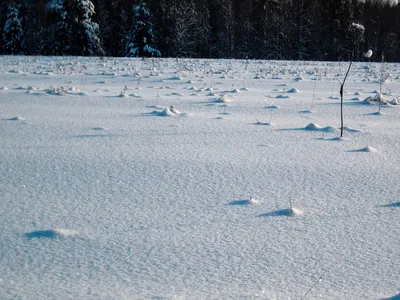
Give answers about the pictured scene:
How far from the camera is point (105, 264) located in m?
1.57

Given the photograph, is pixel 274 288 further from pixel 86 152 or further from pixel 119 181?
pixel 86 152

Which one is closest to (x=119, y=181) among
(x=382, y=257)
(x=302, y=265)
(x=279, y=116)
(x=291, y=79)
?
(x=302, y=265)

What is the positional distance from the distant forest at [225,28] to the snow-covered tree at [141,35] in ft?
6.02

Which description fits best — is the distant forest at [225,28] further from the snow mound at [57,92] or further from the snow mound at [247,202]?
the snow mound at [247,202]

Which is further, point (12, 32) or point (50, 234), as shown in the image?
point (12, 32)

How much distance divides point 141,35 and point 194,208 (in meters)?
28.4

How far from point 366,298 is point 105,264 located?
1.01 m

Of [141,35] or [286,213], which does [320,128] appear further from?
[141,35]

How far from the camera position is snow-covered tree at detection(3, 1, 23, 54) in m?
28.2

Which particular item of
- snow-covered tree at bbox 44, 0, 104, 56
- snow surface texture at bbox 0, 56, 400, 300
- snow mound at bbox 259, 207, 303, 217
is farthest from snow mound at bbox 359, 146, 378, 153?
snow-covered tree at bbox 44, 0, 104, 56

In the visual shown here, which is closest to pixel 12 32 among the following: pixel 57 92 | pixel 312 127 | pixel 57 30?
pixel 57 30

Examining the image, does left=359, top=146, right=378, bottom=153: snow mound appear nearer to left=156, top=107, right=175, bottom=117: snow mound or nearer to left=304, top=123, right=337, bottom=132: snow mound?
left=304, top=123, right=337, bottom=132: snow mound

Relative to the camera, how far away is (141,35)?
28781 mm

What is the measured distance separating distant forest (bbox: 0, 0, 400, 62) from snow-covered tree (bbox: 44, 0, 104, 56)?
6.05 m
